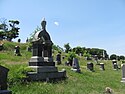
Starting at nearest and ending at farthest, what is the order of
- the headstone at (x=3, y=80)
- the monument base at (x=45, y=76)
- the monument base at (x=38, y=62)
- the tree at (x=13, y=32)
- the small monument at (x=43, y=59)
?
the headstone at (x=3, y=80), the monument base at (x=45, y=76), the small monument at (x=43, y=59), the monument base at (x=38, y=62), the tree at (x=13, y=32)

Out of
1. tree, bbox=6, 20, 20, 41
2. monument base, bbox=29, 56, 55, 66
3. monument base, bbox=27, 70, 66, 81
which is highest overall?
tree, bbox=6, 20, 20, 41

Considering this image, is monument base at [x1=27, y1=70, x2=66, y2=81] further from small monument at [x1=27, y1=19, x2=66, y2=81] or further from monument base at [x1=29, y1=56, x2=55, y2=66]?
monument base at [x1=29, y1=56, x2=55, y2=66]

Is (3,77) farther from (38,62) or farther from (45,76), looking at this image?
(38,62)

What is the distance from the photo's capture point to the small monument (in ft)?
47.5

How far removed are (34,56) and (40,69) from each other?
5.31ft

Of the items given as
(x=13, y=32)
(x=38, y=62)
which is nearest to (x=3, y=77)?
(x=38, y=62)

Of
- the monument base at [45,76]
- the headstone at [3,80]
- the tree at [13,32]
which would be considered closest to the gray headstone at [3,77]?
the headstone at [3,80]

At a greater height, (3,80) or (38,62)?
(38,62)

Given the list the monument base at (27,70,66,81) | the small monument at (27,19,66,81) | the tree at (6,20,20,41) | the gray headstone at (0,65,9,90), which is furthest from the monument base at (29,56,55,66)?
the tree at (6,20,20,41)

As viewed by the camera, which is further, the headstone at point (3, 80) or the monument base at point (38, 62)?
the monument base at point (38, 62)

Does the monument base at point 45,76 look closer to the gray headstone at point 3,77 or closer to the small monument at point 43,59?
the small monument at point 43,59

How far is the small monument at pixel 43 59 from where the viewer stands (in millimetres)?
14481

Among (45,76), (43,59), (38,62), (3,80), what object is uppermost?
(43,59)

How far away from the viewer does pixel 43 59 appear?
1567 cm
